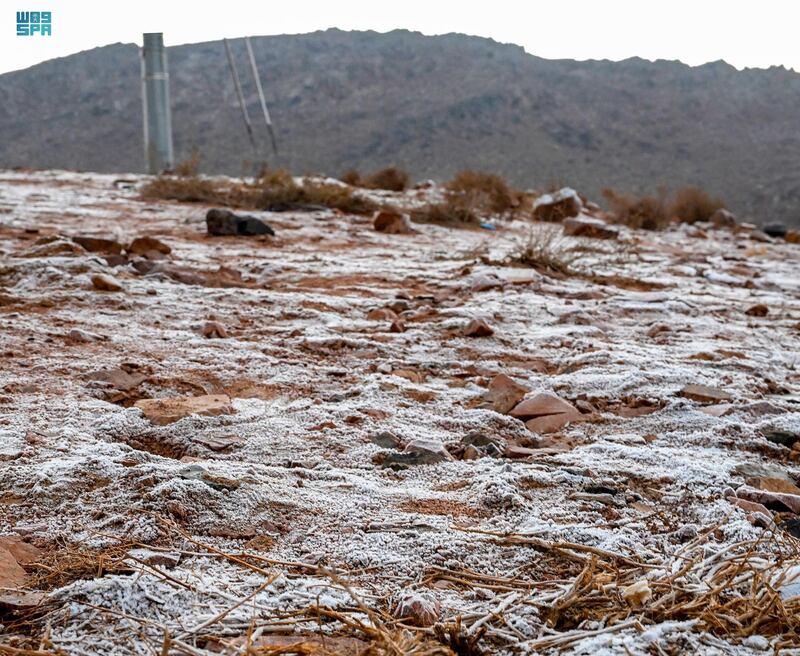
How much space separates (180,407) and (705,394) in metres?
1.38

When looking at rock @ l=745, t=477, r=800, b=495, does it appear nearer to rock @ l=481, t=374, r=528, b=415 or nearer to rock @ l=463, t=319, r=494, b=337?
rock @ l=481, t=374, r=528, b=415

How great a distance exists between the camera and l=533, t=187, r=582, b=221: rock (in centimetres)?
810

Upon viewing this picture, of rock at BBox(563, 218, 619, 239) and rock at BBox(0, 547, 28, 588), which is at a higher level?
rock at BBox(563, 218, 619, 239)

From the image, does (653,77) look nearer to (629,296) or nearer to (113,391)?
(629,296)

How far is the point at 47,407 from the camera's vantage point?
6.54 ft

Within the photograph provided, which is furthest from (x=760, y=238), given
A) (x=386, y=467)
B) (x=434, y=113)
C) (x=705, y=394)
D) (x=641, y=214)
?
(x=434, y=113)

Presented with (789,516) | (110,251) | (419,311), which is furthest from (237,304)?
(789,516)

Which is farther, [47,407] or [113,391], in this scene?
[113,391]

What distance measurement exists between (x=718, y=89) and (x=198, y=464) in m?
37.9

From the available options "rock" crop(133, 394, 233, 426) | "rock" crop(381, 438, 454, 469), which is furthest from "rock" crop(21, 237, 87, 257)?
"rock" crop(381, 438, 454, 469)

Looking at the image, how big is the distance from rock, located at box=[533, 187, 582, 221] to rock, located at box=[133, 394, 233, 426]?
20.5 ft

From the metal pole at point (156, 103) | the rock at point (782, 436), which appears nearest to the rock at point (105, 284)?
the rock at point (782, 436)

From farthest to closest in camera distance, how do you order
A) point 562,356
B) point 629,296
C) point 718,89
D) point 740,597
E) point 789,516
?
point 718,89, point 629,296, point 562,356, point 789,516, point 740,597

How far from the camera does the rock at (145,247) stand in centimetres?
434
